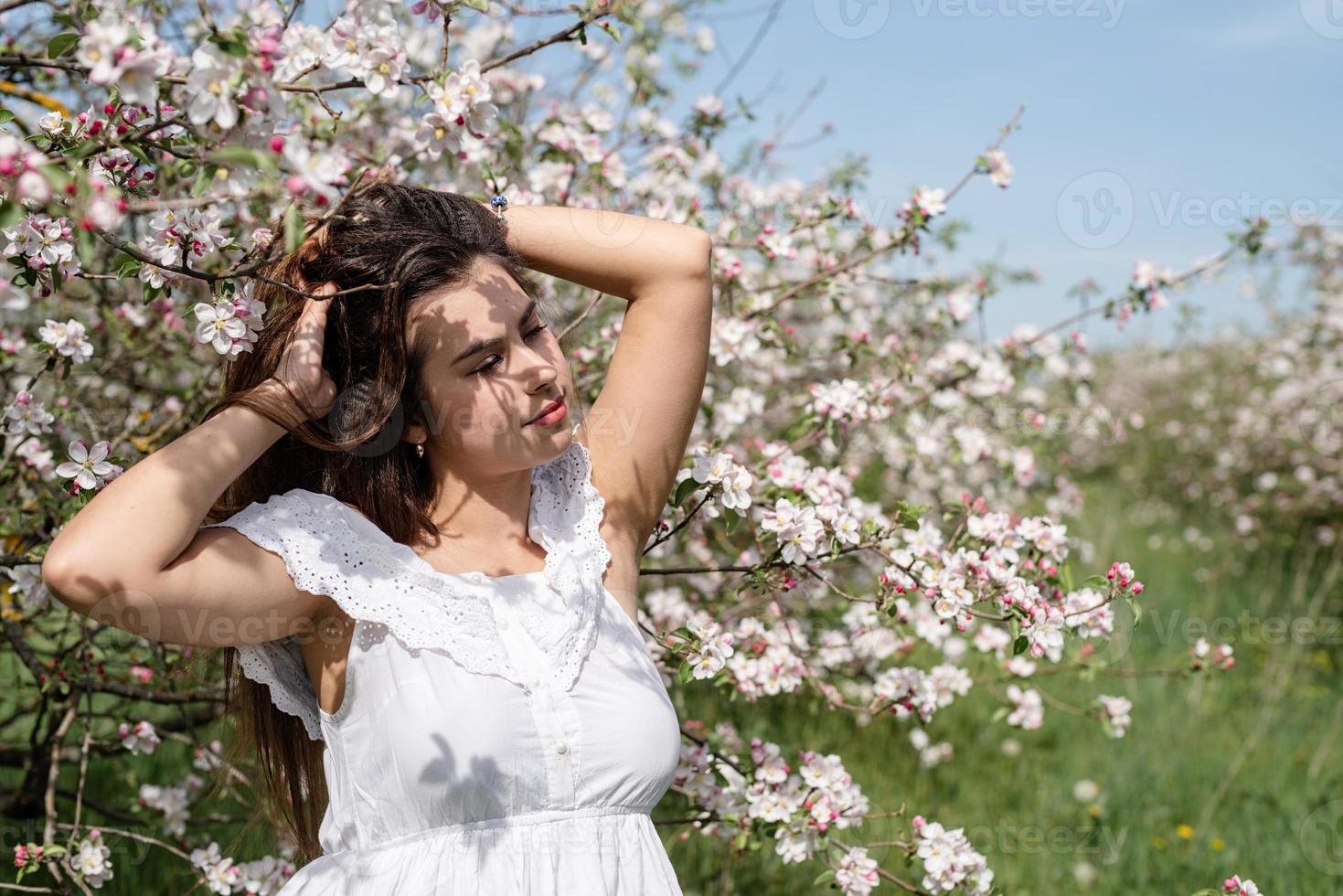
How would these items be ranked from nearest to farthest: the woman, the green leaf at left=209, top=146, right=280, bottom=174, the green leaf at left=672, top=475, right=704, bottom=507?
the green leaf at left=209, top=146, right=280, bottom=174 < the woman < the green leaf at left=672, top=475, right=704, bottom=507

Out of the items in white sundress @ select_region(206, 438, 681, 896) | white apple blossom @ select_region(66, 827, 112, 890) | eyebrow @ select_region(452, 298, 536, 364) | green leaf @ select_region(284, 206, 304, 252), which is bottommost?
white apple blossom @ select_region(66, 827, 112, 890)

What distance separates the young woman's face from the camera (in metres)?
1.72

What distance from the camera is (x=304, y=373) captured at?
1.62 m

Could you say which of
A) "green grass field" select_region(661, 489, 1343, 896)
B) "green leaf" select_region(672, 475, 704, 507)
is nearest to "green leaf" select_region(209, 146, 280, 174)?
"green leaf" select_region(672, 475, 704, 507)

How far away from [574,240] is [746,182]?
1.90m

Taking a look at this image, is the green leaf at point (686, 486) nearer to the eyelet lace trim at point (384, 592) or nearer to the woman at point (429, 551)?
the woman at point (429, 551)

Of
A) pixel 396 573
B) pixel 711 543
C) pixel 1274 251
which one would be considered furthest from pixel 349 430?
pixel 1274 251

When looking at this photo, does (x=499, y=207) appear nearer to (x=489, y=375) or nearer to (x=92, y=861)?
(x=489, y=375)

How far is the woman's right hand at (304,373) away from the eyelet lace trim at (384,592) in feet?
0.49

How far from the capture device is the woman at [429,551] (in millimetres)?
1517

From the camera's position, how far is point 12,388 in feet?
8.68

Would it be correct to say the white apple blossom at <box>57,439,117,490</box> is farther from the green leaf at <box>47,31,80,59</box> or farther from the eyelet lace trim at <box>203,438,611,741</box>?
the green leaf at <box>47,31,80,59</box>

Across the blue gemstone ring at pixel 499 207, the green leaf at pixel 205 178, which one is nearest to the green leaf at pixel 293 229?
the green leaf at pixel 205 178

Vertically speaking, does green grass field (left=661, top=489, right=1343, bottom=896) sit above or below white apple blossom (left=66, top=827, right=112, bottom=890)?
below
